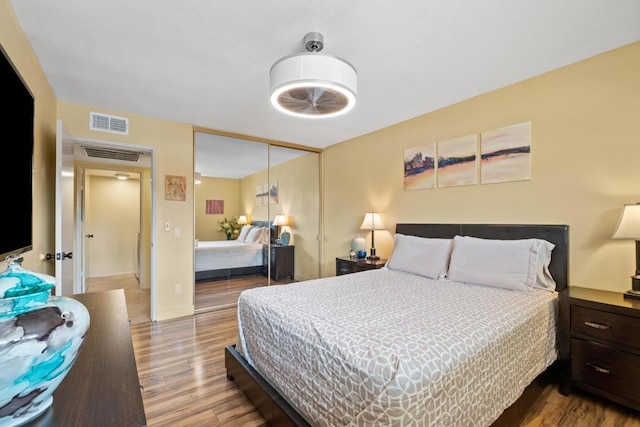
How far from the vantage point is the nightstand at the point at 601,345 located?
176 centimetres

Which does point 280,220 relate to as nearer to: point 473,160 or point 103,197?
point 473,160

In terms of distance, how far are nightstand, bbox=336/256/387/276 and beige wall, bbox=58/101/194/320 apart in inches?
79.0

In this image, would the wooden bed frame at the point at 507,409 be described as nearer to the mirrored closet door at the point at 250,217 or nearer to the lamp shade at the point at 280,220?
the mirrored closet door at the point at 250,217

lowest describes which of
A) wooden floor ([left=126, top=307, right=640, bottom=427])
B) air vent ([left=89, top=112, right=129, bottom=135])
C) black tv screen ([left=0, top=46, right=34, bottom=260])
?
wooden floor ([left=126, top=307, right=640, bottom=427])

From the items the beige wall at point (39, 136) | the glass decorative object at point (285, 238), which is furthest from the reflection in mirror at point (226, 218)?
the beige wall at point (39, 136)

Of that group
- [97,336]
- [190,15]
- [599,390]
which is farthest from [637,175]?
[97,336]

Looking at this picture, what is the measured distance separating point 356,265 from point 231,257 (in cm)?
197

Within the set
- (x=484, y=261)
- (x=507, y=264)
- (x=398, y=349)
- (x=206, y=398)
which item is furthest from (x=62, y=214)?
(x=507, y=264)

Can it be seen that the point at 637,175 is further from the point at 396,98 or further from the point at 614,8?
the point at 396,98

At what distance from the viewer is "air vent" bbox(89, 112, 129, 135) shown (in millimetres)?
3182

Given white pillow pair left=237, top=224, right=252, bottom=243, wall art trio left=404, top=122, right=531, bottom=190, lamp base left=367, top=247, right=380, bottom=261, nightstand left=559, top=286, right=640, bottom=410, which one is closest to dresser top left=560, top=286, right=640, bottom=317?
nightstand left=559, top=286, right=640, bottom=410

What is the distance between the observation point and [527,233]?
2529 mm

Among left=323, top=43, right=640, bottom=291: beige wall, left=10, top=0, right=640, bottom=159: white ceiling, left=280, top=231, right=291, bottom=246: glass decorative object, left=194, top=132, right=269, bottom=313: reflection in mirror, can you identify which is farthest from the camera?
left=280, top=231, right=291, bottom=246: glass decorative object

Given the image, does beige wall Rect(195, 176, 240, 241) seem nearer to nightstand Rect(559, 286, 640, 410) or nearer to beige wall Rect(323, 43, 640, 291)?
beige wall Rect(323, 43, 640, 291)
